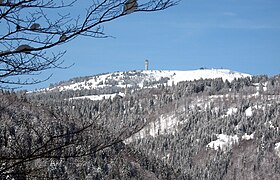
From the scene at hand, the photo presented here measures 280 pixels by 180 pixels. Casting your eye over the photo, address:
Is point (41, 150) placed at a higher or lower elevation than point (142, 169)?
higher

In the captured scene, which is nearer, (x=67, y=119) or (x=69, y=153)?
(x=69, y=153)

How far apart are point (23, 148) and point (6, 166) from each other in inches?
17.8

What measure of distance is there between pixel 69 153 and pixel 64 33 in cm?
136

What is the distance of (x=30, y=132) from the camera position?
23.0ft

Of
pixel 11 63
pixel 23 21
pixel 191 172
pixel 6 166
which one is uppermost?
pixel 23 21

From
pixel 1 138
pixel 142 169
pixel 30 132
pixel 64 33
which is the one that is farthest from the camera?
pixel 142 169

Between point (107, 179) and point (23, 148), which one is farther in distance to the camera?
point (107, 179)

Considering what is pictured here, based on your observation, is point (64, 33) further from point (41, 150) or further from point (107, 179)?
point (107, 179)

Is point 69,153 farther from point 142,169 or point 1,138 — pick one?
point 142,169

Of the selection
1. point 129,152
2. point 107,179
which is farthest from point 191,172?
point 107,179

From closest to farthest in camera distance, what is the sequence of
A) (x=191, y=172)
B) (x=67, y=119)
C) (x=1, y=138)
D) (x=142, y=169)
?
(x=1, y=138) → (x=67, y=119) → (x=142, y=169) → (x=191, y=172)

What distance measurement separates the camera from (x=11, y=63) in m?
6.14

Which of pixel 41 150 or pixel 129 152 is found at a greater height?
pixel 41 150

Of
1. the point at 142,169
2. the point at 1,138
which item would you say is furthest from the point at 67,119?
the point at 142,169
